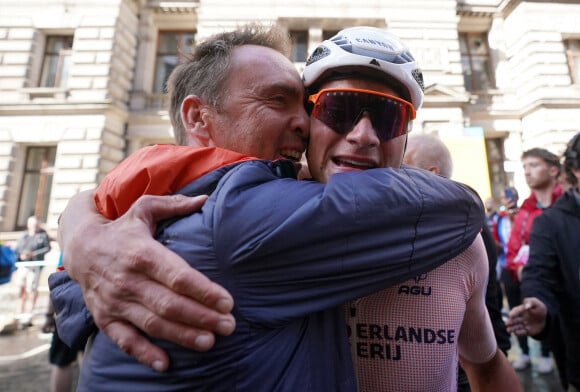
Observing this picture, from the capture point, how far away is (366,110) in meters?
1.48

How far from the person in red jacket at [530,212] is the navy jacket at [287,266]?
146 inches

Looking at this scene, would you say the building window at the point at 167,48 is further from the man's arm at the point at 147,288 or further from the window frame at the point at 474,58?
the man's arm at the point at 147,288

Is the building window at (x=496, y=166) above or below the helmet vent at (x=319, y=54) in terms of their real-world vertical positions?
above

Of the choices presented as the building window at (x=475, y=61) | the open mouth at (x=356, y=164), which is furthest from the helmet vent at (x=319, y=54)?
the building window at (x=475, y=61)

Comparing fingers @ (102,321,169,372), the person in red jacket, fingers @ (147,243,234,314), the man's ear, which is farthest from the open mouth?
the person in red jacket

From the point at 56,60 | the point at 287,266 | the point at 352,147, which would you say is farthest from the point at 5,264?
the point at 56,60

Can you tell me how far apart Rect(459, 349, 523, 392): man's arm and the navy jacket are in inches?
36.4

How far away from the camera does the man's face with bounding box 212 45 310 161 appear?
1.54 m

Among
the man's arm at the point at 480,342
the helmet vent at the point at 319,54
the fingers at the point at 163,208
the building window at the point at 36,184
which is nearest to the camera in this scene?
the fingers at the point at 163,208

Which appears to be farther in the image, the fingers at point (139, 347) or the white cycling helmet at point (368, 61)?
the white cycling helmet at point (368, 61)

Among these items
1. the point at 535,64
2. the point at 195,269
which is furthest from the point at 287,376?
the point at 535,64

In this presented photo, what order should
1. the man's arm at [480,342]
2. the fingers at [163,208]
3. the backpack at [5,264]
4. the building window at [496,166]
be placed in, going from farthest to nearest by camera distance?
the building window at [496,166] < the backpack at [5,264] < the man's arm at [480,342] < the fingers at [163,208]

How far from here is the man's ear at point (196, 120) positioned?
1.60 meters

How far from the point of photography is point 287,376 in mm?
899
